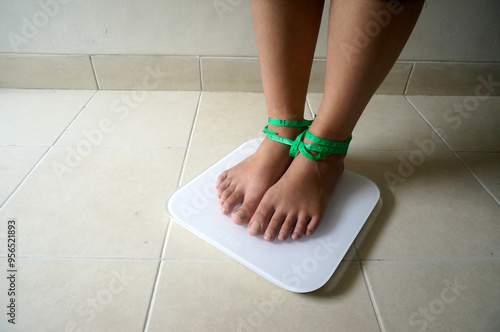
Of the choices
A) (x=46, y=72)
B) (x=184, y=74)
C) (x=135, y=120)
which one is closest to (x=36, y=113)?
(x=46, y=72)

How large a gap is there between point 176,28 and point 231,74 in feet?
0.69

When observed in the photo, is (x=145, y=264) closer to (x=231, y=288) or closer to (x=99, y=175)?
(x=231, y=288)

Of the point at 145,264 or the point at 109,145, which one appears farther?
the point at 109,145

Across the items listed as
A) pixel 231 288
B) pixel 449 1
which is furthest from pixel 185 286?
pixel 449 1

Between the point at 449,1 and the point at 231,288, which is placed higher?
the point at 449,1

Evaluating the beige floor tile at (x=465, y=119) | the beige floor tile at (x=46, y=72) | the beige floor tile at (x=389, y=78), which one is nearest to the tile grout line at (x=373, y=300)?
the beige floor tile at (x=465, y=119)

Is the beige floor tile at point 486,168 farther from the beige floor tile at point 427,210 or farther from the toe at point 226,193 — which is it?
the toe at point 226,193

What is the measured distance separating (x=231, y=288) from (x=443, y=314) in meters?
0.29

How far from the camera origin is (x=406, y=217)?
563 mm

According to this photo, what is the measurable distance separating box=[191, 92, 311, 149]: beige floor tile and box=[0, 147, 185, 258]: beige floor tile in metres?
0.10

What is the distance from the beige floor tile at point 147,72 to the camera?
37.9 inches

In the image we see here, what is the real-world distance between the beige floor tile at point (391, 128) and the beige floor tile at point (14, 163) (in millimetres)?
728

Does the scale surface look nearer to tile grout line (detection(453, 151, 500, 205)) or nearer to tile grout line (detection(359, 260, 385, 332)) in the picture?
tile grout line (detection(359, 260, 385, 332))

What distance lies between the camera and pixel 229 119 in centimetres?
87
